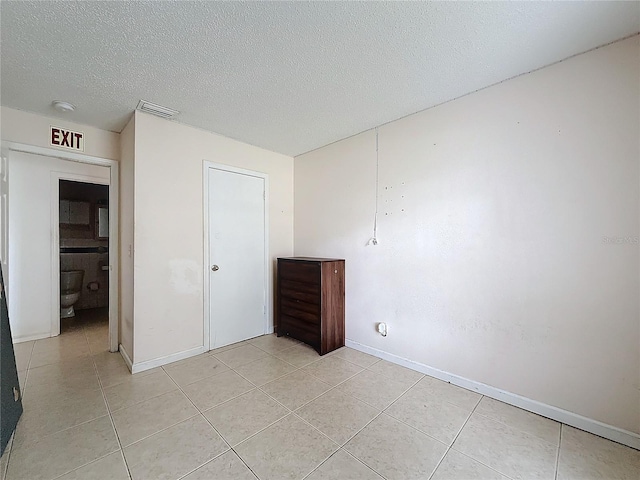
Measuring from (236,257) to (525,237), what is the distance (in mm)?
2846

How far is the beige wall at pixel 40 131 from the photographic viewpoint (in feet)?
7.70

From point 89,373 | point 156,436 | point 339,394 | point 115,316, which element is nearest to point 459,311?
point 339,394

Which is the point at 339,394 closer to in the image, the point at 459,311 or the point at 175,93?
the point at 459,311

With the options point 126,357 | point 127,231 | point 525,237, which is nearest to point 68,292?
point 126,357

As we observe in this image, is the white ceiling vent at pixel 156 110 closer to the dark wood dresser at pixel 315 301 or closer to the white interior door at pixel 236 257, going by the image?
the white interior door at pixel 236 257

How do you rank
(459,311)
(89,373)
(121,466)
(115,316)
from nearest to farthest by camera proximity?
1. (121,466)
2. (459,311)
3. (89,373)
4. (115,316)

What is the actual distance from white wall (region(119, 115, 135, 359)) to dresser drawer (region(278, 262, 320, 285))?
1550mm

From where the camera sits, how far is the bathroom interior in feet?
15.2

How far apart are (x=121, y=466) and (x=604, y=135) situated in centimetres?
340

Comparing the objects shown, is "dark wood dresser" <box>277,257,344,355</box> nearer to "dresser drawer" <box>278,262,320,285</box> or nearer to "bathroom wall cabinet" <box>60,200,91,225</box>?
"dresser drawer" <box>278,262,320,285</box>

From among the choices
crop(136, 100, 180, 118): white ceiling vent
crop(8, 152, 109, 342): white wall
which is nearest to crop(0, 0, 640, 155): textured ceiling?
crop(136, 100, 180, 118): white ceiling vent

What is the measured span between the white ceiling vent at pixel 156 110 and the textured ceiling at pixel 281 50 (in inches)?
2.4

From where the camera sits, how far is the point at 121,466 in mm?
1406

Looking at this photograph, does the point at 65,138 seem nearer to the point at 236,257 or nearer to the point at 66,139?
the point at 66,139
